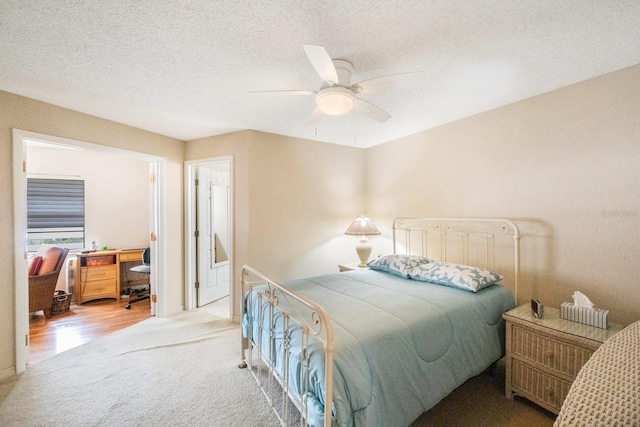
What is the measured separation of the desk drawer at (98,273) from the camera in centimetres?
408

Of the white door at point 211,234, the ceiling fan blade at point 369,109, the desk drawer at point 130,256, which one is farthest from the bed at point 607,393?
the desk drawer at point 130,256

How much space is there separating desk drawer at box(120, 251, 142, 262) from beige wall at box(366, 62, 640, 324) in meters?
4.85

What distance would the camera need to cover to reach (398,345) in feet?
4.84

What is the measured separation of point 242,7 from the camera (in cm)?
133

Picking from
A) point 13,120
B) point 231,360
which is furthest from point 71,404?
point 13,120

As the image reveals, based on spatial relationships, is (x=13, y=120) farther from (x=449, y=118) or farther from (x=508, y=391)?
(x=508, y=391)

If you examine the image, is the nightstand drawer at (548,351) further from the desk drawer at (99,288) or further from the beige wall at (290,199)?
the desk drawer at (99,288)

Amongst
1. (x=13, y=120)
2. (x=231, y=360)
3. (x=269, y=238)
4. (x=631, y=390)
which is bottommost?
(x=231, y=360)

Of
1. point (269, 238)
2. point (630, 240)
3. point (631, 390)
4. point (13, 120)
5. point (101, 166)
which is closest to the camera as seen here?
point (631, 390)

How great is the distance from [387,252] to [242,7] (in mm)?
3244

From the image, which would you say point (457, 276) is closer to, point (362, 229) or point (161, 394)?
point (362, 229)

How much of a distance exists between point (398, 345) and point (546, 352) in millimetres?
1160

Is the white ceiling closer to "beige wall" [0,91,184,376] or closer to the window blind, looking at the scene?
"beige wall" [0,91,184,376]

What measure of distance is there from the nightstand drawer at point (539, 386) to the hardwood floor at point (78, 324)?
13.5 ft
